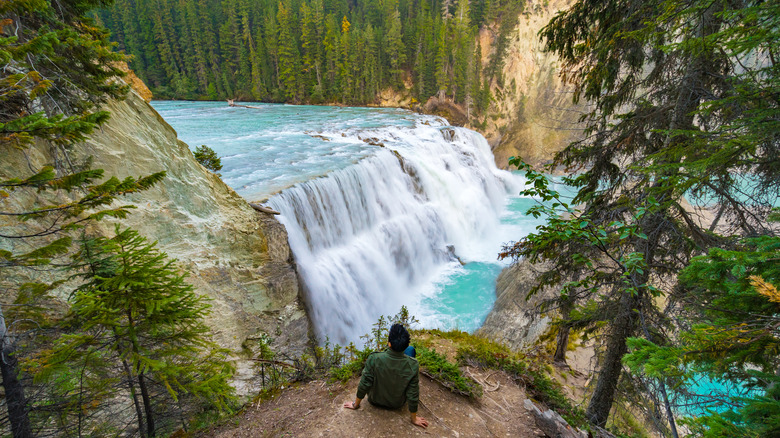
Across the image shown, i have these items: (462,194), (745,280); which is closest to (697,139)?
(745,280)

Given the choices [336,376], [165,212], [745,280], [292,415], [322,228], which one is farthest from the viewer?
[322,228]

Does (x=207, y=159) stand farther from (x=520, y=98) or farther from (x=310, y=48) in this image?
(x=310, y=48)

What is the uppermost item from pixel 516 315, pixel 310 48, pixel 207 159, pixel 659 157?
pixel 310 48

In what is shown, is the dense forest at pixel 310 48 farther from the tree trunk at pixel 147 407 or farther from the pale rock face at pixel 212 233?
the tree trunk at pixel 147 407

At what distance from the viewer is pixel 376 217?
12.7 metres

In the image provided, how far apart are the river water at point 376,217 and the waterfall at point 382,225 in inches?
1.8

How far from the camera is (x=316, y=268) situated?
30.0ft

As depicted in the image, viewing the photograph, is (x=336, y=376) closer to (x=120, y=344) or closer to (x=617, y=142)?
(x=120, y=344)

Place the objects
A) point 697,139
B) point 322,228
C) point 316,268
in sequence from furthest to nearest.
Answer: point 322,228
point 316,268
point 697,139

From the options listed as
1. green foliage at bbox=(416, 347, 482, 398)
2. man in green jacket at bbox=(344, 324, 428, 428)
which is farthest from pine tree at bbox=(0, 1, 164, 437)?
green foliage at bbox=(416, 347, 482, 398)

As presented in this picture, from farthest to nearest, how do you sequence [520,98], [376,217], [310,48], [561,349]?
[310,48] < [520,98] < [376,217] < [561,349]

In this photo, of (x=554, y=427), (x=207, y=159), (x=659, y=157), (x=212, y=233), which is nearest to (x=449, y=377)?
(x=554, y=427)

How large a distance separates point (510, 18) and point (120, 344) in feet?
165

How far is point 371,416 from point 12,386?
315cm
